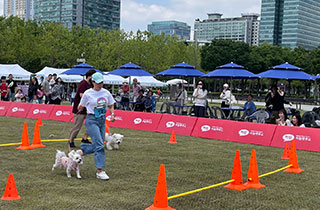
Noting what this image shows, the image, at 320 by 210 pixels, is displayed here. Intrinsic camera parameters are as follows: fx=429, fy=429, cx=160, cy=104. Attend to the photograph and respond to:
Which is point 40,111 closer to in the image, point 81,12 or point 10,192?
point 10,192

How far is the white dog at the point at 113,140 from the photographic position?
10.9 meters

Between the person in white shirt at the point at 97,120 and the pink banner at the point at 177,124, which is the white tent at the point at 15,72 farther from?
the person in white shirt at the point at 97,120

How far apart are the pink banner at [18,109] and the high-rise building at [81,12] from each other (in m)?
146

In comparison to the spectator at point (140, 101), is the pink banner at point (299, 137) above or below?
below

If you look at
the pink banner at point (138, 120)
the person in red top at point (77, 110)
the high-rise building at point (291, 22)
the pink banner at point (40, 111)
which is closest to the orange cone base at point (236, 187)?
the person in red top at point (77, 110)

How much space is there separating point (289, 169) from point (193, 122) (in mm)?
6236

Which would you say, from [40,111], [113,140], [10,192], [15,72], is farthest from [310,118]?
[15,72]

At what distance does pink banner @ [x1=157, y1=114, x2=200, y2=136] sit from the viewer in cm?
1518

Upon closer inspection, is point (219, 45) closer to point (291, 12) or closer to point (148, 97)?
point (148, 97)

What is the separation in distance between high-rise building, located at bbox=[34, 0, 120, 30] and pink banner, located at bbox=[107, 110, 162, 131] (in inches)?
5901

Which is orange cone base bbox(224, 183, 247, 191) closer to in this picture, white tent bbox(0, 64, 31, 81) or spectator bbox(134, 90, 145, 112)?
spectator bbox(134, 90, 145, 112)

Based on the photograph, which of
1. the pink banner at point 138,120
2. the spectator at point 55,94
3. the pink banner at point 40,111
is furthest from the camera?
the spectator at point 55,94

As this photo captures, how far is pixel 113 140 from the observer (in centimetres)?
1095

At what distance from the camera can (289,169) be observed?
9164 millimetres
